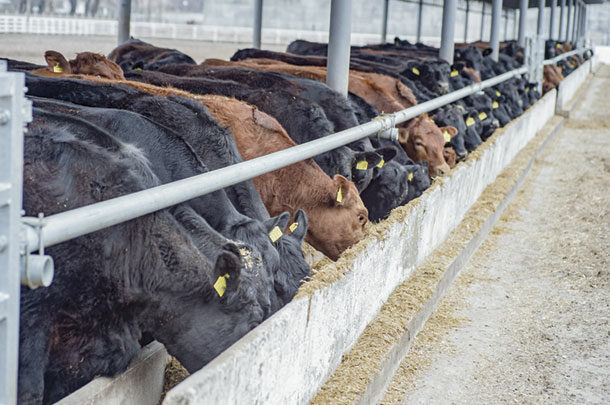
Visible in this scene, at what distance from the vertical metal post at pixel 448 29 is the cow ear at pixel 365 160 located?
16.9ft

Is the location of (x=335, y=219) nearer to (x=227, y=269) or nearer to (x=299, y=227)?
(x=299, y=227)

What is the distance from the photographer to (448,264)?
5516mm

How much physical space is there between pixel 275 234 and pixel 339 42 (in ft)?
9.33

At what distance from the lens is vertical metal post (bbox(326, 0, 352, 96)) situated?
593cm

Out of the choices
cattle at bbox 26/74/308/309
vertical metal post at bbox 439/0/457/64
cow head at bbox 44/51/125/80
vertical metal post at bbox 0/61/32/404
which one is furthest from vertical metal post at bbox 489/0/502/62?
vertical metal post at bbox 0/61/32/404

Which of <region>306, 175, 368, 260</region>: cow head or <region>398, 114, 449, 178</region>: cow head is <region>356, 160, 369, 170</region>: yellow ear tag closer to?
<region>306, 175, 368, 260</region>: cow head

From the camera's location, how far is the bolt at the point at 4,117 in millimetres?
1789

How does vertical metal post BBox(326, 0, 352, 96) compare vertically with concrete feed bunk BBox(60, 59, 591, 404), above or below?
above

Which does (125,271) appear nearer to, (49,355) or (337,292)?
(49,355)

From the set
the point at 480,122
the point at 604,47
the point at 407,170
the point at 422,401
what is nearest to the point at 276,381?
the point at 422,401

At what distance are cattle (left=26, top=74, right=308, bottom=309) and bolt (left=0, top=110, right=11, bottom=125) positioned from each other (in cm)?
240

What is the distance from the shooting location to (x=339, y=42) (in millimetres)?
6023

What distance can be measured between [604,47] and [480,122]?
170ft

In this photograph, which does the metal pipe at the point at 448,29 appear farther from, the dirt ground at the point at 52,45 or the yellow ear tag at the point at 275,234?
the dirt ground at the point at 52,45
